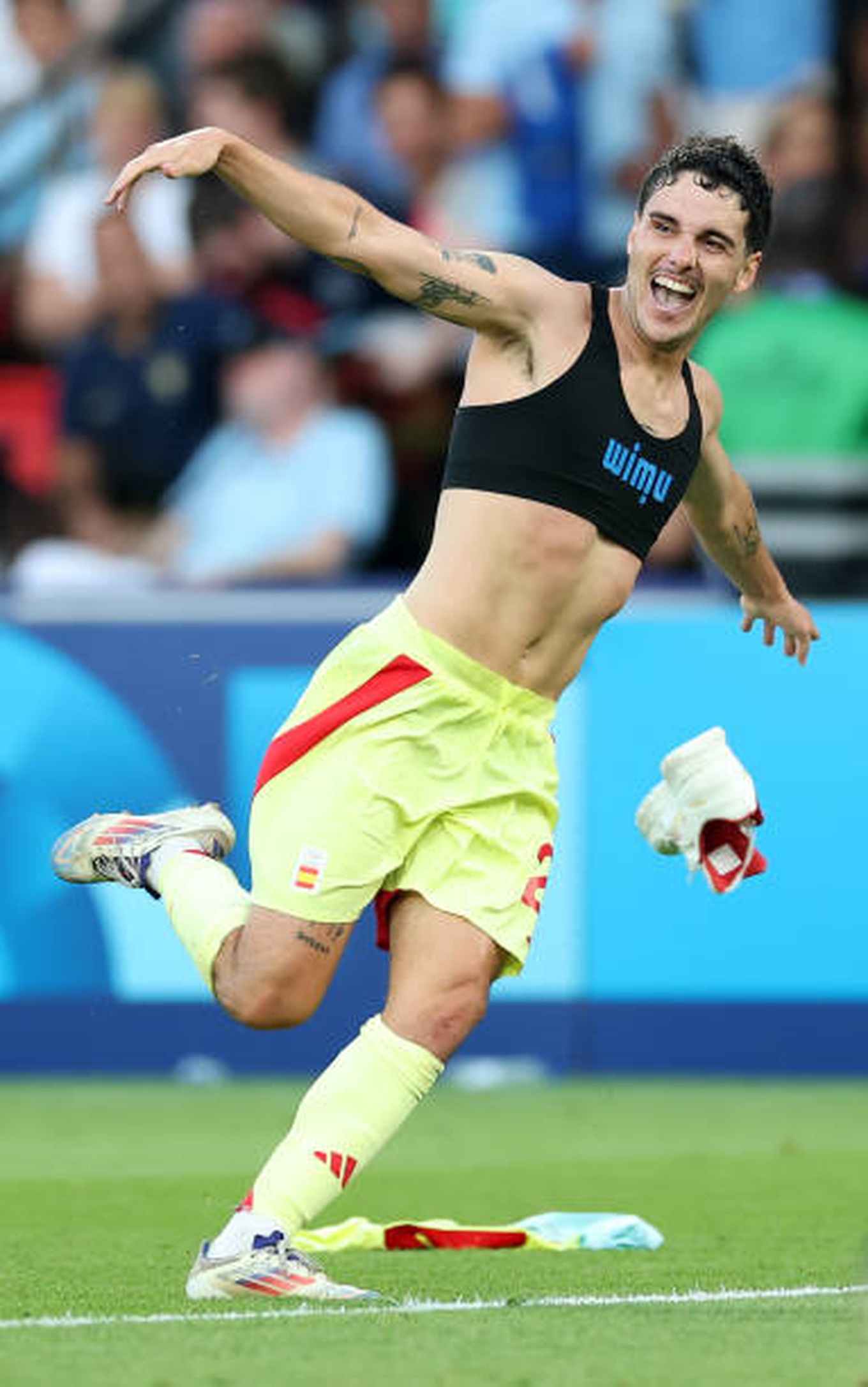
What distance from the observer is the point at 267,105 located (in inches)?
529

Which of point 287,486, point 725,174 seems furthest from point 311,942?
point 287,486

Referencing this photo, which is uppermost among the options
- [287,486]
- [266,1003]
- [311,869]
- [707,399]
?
[287,486]

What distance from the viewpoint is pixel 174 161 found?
5859mm

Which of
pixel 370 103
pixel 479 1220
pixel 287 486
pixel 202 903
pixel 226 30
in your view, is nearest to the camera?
pixel 202 903

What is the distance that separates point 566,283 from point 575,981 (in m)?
4.45

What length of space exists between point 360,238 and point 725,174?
932 mm

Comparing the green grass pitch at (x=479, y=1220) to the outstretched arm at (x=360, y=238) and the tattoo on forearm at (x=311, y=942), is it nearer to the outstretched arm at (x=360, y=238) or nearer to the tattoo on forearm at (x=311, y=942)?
the tattoo on forearm at (x=311, y=942)

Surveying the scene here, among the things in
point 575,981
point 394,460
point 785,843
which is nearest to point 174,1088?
point 575,981

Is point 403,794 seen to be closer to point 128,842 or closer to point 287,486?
point 128,842

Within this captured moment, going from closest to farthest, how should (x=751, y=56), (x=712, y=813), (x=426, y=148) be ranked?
(x=712, y=813)
(x=751, y=56)
(x=426, y=148)

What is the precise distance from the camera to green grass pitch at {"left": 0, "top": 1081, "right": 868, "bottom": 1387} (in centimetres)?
532

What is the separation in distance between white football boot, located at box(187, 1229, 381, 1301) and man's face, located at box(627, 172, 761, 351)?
2.13m

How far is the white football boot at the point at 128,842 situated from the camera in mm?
7055

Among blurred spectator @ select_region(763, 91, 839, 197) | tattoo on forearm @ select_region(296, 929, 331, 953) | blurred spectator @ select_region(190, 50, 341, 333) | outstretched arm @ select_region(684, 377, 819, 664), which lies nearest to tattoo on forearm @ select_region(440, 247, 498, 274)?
outstretched arm @ select_region(684, 377, 819, 664)
